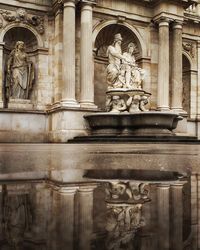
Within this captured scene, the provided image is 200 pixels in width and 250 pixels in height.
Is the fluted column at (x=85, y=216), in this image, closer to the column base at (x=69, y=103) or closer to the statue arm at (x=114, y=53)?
the column base at (x=69, y=103)

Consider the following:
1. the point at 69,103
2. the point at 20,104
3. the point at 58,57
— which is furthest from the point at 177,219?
the point at 20,104

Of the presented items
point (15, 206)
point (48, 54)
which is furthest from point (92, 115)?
point (15, 206)

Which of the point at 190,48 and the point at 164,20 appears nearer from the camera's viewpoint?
the point at 164,20

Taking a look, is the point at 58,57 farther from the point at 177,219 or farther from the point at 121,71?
the point at 177,219

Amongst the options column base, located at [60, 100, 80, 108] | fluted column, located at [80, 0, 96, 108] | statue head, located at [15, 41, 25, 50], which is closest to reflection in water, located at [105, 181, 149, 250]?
column base, located at [60, 100, 80, 108]

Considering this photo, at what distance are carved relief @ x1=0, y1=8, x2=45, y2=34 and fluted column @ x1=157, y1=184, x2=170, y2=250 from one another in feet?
39.6

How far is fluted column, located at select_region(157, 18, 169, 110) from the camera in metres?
13.9

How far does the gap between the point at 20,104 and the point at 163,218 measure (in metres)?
12.1

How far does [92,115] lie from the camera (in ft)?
37.1

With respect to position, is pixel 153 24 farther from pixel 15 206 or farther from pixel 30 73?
pixel 15 206

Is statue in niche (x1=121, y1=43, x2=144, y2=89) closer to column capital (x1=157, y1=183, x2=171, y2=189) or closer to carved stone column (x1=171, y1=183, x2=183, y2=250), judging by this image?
column capital (x1=157, y1=183, x2=171, y2=189)

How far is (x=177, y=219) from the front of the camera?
0.96m

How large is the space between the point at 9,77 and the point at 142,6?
6024 mm

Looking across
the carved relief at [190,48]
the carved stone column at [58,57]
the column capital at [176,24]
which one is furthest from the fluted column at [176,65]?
the carved stone column at [58,57]
